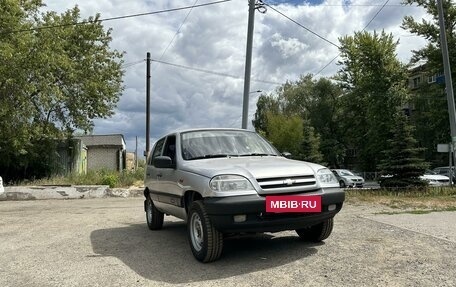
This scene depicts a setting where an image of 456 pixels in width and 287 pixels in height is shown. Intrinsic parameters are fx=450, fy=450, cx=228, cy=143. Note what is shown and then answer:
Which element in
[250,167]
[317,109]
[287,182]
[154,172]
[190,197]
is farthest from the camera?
[317,109]

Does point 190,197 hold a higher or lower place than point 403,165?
lower

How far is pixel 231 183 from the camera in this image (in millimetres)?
5234

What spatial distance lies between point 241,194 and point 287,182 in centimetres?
61

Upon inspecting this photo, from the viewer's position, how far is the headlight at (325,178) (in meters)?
5.70

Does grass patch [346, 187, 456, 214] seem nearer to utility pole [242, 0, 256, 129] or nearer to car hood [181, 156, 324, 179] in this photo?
utility pole [242, 0, 256, 129]

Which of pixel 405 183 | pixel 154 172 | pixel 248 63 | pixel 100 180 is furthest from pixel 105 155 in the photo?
pixel 154 172

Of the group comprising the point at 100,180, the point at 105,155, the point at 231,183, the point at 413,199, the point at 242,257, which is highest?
the point at 105,155

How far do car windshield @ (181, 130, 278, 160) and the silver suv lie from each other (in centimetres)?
2

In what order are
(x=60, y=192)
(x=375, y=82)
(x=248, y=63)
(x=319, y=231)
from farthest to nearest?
(x=375, y=82)
(x=60, y=192)
(x=248, y=63)
(x=319, y=231)

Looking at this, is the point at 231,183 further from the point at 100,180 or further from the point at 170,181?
the point at 100,180

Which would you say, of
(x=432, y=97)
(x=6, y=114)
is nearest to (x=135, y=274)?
(x=6, y=114)

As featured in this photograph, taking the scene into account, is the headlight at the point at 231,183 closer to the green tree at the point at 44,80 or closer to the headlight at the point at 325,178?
the headlight at the point at 325,178

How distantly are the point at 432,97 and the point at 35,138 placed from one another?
29.6m

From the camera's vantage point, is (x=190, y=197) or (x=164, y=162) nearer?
(x=190, y=197)
